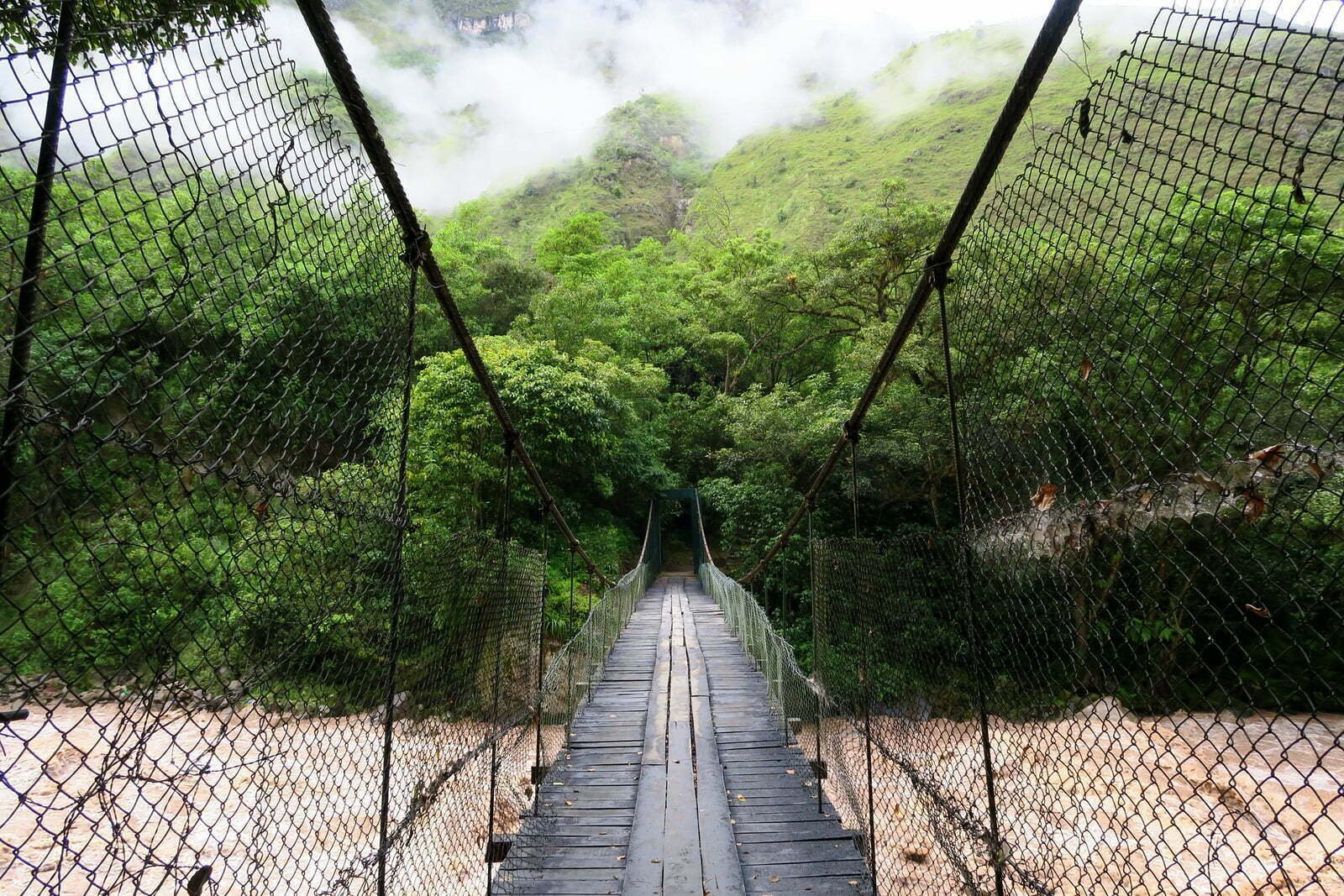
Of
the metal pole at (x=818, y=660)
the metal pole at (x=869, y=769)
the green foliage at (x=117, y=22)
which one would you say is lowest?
the metal pole at (x=818, y=660)

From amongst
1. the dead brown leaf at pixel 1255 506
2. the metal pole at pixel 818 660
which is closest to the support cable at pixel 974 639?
the dead brown leaf at pixel 1255 506

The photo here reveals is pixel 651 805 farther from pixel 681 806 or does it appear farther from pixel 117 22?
pixel 117 22

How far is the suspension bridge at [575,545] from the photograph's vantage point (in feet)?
2.60

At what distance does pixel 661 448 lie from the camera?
1278 cm

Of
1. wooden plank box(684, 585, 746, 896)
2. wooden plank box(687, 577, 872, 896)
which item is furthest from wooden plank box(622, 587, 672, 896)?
wooden plank box(687, 577, 872, 896)

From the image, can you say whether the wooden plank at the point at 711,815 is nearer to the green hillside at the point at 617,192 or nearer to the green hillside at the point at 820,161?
the green hillside at the point at 820,161

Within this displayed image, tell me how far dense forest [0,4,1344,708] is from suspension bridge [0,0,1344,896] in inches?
1.2

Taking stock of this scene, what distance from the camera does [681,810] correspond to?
2391mm

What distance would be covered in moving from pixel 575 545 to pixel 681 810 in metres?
2.29

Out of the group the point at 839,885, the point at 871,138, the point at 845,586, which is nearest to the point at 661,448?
the point at 845,586

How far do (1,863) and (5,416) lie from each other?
5126 millimetres

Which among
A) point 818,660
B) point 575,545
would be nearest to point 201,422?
point 818,660

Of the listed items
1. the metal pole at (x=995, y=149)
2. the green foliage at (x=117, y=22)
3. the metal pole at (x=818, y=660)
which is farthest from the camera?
the metal pole at (x=818, y=660)

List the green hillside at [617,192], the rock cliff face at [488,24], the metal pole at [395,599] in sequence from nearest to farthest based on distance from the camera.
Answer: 1. the metal pole at [395,599]
2. the green hillside at [617,192]
3. the rock cliff face at [488,24]
